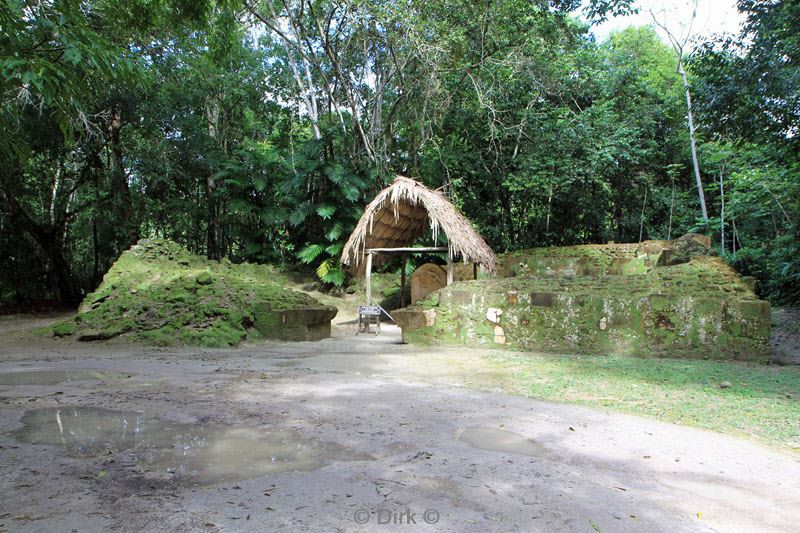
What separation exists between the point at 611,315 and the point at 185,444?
22.1 feet

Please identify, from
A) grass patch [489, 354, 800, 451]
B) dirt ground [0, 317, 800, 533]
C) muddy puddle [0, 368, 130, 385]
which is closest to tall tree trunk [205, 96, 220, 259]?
muddy puddle [0, 368, 130, 385]

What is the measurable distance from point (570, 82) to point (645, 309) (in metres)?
10.4

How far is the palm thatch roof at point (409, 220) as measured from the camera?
10703 millimetres

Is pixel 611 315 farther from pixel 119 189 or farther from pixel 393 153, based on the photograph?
pixel 119 189

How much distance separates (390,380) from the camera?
221 inches

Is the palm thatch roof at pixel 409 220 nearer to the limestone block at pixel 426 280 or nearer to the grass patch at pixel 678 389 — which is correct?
the limestone block at pixel 426 280

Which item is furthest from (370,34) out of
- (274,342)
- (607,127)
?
(274,342)

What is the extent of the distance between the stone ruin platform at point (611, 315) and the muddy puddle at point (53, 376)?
474 cm

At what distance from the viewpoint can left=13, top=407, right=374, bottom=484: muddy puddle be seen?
8.73 feet

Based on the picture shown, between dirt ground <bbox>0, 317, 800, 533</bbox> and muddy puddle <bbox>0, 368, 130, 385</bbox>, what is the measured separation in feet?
0.85

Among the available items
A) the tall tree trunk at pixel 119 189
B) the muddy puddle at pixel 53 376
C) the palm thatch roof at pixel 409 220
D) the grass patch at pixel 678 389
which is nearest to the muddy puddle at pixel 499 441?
the grass patch at pixel 678 389

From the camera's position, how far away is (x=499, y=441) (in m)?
3.32

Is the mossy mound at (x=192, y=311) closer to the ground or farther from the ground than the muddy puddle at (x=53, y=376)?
farther from the ground

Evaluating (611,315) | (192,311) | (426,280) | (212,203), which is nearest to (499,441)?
(611,315)
